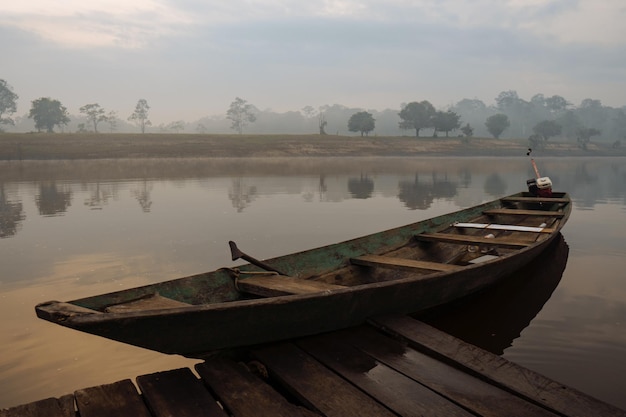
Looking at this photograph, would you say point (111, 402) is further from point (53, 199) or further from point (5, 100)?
point (5, 100)

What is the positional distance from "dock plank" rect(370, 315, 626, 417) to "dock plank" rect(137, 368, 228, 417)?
196 cm

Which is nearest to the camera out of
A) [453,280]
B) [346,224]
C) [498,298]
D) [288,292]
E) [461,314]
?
[288,292]

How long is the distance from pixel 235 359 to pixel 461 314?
3430mm

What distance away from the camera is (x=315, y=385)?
3.73 metres

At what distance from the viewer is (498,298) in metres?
7.07

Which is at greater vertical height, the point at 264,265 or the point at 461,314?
the point at 264,265

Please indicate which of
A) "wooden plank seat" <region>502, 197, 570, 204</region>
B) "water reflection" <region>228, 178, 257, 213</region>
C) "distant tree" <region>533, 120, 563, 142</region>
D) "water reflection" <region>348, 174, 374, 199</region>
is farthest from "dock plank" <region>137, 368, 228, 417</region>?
"distant tree" <region>533, 120, 563, 142</region>

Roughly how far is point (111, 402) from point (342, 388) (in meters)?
1.79

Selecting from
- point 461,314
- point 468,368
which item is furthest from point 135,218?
point 468,368

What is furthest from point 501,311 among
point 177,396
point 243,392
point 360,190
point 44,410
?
point 360,190

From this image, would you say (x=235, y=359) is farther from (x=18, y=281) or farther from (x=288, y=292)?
(x=18, y=281)

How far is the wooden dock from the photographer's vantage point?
340cm

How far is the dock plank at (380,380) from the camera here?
11.2ft

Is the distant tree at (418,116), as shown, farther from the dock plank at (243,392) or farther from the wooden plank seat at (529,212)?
the dock plank at (243,392)
